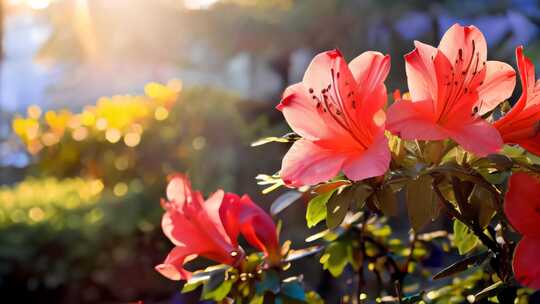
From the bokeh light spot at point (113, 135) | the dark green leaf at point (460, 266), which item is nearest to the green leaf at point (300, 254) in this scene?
the dark green leaf at point (460, 266)

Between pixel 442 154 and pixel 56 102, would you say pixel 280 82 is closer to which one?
pixel 442 154

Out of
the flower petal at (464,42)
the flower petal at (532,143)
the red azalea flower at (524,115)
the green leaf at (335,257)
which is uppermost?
the flower petal at (464,42)

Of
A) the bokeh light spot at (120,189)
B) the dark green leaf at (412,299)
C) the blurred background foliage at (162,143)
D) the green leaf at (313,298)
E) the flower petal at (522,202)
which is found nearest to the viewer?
the flower petal at (522,202)

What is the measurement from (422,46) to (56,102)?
23061 mm

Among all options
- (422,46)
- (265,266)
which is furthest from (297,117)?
(265,266)

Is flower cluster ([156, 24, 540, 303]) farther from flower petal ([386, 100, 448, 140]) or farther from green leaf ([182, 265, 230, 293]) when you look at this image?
green leaf ([182, 265, 230, 293])

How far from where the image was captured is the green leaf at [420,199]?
56 centimetres

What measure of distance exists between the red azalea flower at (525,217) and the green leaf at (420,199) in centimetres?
8

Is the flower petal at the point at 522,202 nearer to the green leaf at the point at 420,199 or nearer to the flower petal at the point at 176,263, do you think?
the green leaf at the point at 420,199

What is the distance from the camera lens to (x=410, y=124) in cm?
52

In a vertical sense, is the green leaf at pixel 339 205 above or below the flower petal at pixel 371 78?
below

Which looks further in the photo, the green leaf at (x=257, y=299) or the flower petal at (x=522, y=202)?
the green leaf at (x=257, y=299)

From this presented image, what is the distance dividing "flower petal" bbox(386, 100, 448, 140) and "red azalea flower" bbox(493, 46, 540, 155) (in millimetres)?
72

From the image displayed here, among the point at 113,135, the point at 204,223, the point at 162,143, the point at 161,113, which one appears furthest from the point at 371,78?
the point at 113,135
